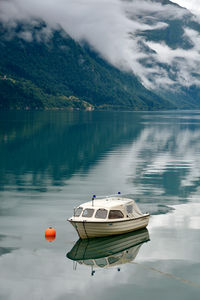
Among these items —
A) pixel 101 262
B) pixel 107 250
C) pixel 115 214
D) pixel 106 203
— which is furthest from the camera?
pixel 106 203

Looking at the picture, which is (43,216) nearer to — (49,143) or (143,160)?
(143,160)

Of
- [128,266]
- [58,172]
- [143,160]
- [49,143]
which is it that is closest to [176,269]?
[128,266]

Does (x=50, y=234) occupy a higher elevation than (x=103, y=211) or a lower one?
lower

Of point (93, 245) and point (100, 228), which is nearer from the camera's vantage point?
point (93, 245)

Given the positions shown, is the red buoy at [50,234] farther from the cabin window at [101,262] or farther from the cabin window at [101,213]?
the cabin window at [101,262]

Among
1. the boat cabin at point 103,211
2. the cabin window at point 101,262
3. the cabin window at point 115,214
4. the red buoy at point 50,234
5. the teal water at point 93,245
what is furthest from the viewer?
the red buoy at point 50,234

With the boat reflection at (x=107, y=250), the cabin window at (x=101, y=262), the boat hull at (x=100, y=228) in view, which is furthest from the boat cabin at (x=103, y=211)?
the cabin window at (x=101, y=262)

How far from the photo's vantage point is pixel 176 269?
4000cm

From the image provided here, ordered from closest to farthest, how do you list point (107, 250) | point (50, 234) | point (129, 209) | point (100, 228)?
1. point (107, 250)
2. point (100, 228)
3. point (50, 234)
4. point (129, 209)

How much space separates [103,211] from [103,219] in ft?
2.71

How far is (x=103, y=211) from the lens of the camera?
154ft

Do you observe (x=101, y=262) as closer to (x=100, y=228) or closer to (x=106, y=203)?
(x=100, y=228)

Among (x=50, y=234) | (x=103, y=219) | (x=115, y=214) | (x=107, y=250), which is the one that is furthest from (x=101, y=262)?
(x=50, y=234)

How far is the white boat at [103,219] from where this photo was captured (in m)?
45.9
